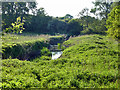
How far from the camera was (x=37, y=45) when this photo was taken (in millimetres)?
14391

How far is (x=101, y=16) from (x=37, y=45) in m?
26.2

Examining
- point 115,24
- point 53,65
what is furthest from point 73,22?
point 53,65

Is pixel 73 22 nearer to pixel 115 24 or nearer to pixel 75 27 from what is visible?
pixel 75 27

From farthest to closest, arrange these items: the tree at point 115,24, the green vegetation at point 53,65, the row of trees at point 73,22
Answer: the row of trees at point 73,22 → the tree at point 115,24 → the green vegetation at point 53,65

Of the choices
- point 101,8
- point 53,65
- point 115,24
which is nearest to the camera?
point 53,65

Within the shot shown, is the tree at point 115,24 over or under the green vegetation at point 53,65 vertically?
over

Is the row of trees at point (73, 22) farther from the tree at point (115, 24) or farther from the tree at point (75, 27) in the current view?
the tree at point (115, 24)

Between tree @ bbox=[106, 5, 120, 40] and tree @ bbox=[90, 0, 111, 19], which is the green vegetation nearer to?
tree @ bbox=[106, 5, 120, 40]

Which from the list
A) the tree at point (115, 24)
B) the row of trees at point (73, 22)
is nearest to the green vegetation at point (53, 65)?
the tree at point (115, 24)

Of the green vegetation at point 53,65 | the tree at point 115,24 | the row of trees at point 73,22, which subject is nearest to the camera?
the green vegetation at point 53,65

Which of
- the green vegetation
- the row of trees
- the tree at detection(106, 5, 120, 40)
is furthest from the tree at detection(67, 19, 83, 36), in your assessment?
the tree at detection(106, 5, 120, 40)

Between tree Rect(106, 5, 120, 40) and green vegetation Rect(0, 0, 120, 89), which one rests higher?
tree Rect(106, 5, 120, 40)

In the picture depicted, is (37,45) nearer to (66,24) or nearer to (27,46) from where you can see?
(27,46)

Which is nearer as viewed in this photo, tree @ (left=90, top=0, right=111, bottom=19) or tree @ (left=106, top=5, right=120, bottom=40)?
tree @ (left=106, top=5, right=120, bottom=40)
